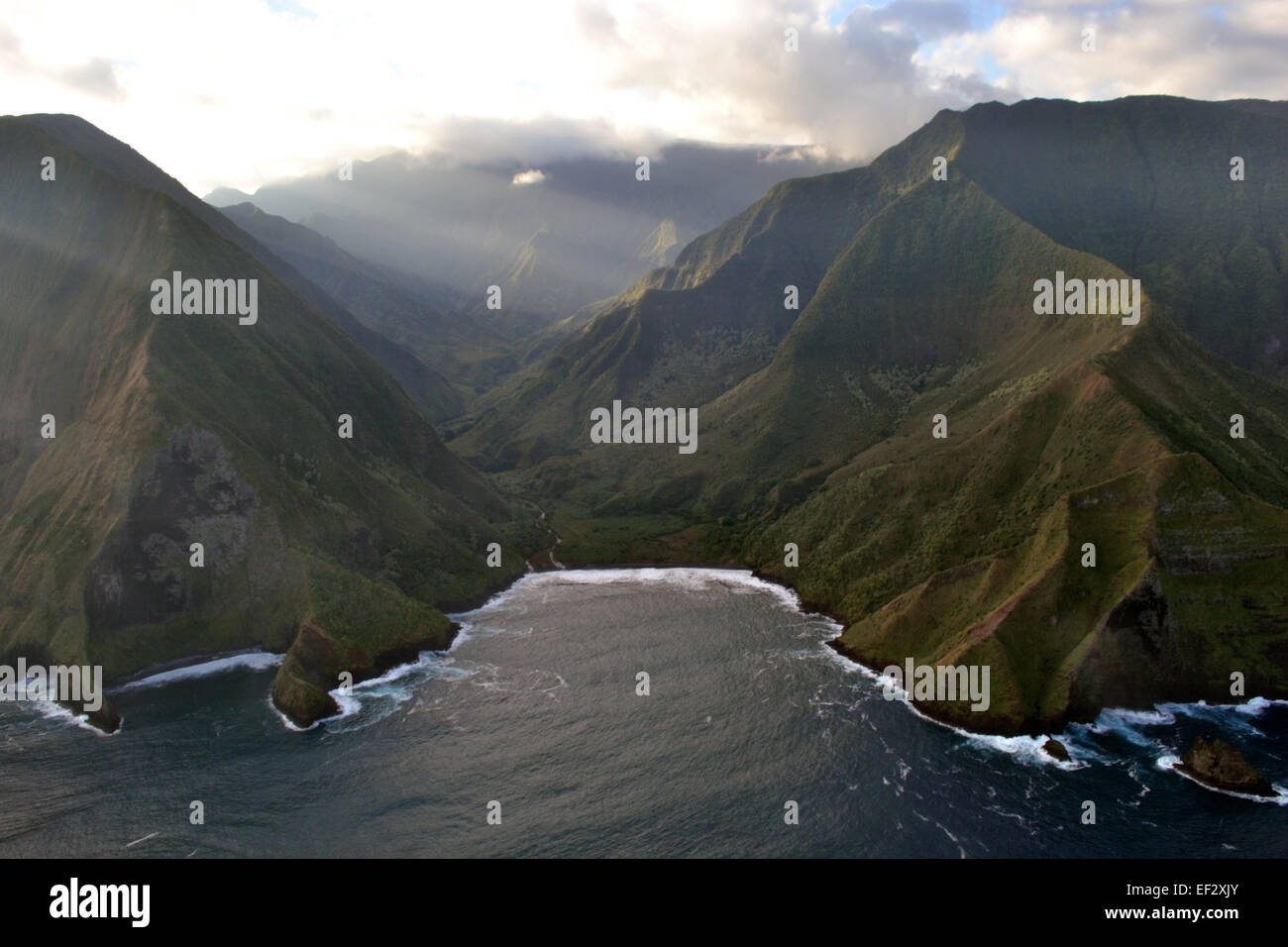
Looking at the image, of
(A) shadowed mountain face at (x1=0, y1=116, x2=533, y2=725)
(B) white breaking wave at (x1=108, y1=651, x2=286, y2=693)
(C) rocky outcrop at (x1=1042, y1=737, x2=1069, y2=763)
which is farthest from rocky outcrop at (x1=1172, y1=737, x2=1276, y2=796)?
(B) white breaking wave at (x1=108, y1=651, x2=286, y2=693)

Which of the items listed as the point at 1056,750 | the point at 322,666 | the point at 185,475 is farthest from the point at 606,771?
the point at 185,475

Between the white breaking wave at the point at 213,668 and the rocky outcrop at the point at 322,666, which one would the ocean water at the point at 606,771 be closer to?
the white breaking wave at the point at 213,668

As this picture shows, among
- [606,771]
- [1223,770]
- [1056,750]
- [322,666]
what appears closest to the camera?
[1223,770]

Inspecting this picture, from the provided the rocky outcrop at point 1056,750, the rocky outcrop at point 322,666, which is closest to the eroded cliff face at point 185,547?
the rocky outcrop at point 322,666

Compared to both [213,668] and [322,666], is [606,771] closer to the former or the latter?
[322,666]

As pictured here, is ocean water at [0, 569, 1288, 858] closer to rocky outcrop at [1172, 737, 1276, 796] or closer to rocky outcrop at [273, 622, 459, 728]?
rocky outcrop at [1172, 737, 1276, 796]
